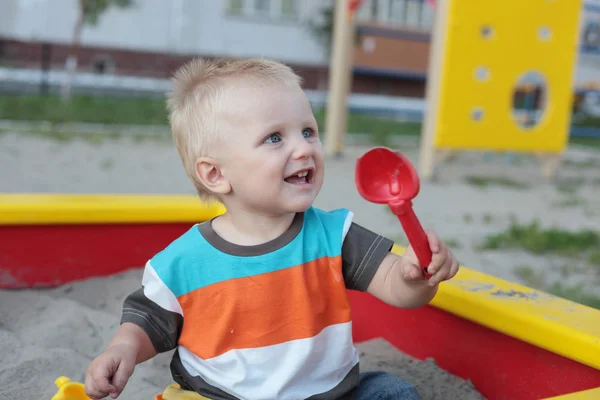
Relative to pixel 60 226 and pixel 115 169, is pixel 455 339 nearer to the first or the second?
pixel 60 226

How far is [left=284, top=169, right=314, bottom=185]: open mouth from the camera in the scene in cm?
85

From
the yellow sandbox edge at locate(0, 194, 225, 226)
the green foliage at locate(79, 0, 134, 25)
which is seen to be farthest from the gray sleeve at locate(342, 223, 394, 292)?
the green foliage at locate(79, 0, 134, 25)

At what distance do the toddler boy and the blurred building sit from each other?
8.11 m

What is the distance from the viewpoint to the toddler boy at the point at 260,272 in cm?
84

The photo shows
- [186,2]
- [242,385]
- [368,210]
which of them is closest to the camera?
[242,385]

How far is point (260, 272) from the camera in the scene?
855mm

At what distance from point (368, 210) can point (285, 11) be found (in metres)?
9.09

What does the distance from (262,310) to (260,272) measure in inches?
1.8

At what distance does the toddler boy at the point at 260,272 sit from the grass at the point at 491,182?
2.90 m

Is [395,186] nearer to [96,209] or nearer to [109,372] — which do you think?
[109,372]

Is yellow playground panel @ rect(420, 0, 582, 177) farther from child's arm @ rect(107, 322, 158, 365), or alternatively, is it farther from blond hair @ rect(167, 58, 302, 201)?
child's arm @ rect(107, 322, 158, 365)

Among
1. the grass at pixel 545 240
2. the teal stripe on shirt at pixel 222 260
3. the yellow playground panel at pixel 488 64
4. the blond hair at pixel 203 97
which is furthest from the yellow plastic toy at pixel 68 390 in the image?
the yellow playground panel at pixel 488 64

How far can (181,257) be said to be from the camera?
0.88 meters

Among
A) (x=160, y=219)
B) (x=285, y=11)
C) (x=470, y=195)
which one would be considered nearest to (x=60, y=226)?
(x=160, y=219)
